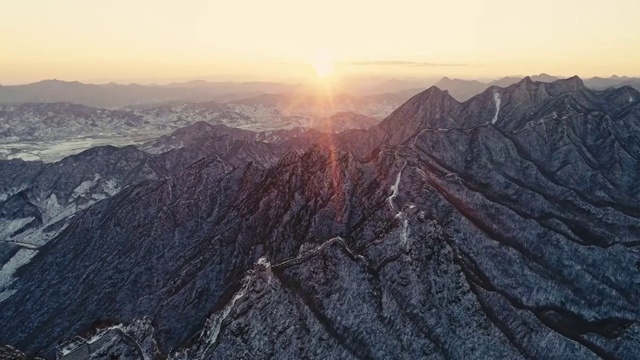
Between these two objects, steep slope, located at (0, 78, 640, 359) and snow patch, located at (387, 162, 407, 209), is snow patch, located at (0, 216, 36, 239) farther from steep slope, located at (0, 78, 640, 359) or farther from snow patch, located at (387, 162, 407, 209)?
snow patch, located at (387, 162, 407, 209)

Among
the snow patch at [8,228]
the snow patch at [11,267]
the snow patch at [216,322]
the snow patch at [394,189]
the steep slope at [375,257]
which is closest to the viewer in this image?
the snow patch at [216,322]

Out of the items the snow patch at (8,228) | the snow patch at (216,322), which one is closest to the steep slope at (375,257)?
the snow patch at (216,322)

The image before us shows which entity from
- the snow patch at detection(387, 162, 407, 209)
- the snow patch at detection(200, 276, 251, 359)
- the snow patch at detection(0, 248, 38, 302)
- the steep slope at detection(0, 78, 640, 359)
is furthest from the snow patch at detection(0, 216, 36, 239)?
the snow patch at detection(387, 162, 407, 209)

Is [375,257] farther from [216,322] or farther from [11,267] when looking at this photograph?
[11,267]

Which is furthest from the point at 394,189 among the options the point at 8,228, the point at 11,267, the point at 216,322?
the point at 8,228

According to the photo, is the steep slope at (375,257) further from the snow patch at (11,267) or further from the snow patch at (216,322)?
the snow patch at (11,267)

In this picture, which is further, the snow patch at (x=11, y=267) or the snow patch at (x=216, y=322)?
the snow patch at (x=11, y=267)

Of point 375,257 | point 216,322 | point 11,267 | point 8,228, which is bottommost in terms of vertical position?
point 11,267

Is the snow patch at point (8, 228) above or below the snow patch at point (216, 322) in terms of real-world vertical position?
below
